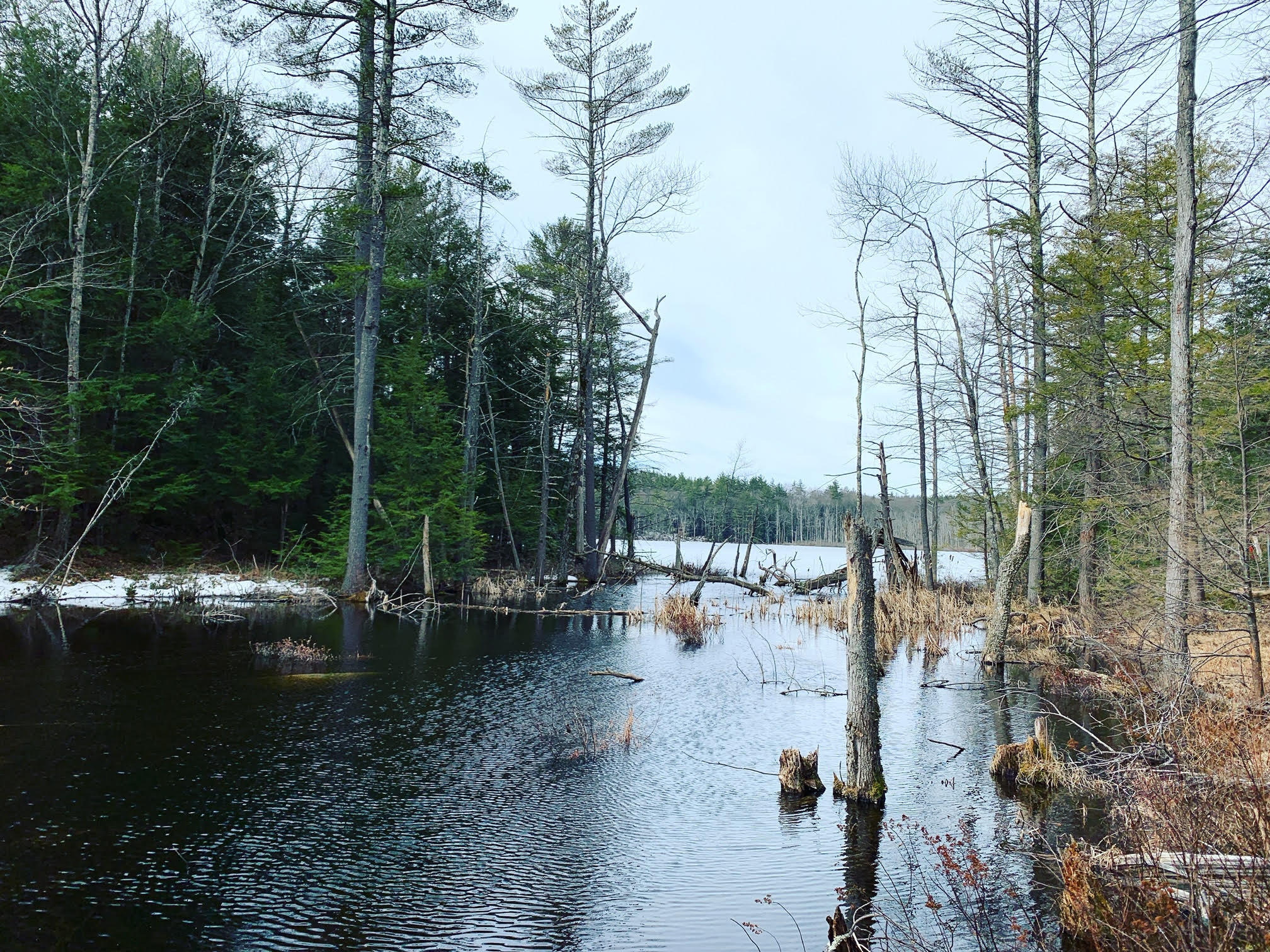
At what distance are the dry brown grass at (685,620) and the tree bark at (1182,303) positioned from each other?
9.11m

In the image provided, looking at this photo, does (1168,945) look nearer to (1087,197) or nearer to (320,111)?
(1087,197)

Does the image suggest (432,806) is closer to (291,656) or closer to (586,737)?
(586,737)

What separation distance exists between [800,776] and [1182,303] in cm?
723

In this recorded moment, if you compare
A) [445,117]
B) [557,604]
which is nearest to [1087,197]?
[445,117]

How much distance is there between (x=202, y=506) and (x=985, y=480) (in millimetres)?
22237

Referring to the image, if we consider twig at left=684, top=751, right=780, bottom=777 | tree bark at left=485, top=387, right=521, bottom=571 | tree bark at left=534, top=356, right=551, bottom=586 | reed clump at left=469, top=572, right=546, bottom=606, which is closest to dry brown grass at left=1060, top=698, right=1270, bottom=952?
twig at left=684, top=751, right=780, bottom=777

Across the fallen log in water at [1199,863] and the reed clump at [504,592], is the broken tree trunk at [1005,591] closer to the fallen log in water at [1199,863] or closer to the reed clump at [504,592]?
the fallen log in water at [1199,863]

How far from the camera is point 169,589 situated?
61.4 ft

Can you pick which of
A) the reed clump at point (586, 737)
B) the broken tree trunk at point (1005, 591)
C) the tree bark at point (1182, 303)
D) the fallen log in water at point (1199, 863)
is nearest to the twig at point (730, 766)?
the reed clump at point (586, 737)

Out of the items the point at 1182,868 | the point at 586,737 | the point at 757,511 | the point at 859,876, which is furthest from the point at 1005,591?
the point at 757,511

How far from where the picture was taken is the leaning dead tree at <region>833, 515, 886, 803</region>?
6902 mm

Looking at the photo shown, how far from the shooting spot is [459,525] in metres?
22.6

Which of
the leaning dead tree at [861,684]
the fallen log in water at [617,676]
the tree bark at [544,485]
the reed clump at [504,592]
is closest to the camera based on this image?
the leaning dead tree at [861,684]

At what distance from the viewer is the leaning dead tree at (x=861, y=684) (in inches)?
272
